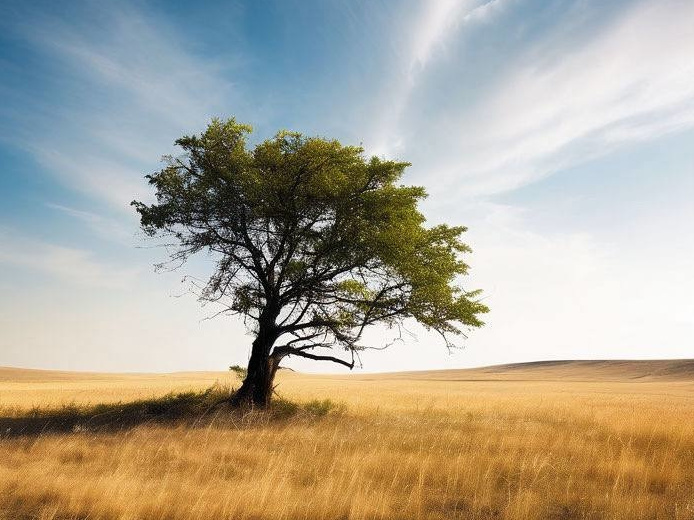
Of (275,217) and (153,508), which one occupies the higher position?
(275,217)

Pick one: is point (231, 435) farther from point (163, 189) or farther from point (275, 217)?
point (163, 189)

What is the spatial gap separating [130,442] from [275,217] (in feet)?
30.7

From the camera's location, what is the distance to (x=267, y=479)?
8.42m

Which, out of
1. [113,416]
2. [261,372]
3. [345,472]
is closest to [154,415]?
[113,416]

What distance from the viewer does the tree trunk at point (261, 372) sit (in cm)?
1949

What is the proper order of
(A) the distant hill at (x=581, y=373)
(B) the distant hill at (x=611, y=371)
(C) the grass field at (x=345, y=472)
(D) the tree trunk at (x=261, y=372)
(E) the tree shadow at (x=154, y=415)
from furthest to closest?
(B) the distant hill at (x=611, y=371)
(A) the distant hill at (x=581, y=373)
(D) the tree trunk at (x=261, y=372)
(E) the tree shadow at (x=154, y=415)
(C) the grass field at (x=345, y=472)

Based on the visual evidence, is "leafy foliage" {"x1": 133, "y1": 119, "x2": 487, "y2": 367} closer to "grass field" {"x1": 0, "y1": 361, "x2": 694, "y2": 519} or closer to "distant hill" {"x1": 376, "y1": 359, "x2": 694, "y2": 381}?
"grass field" {"x1": 0, "y1": 361, "x2": 694, "y2": 519}

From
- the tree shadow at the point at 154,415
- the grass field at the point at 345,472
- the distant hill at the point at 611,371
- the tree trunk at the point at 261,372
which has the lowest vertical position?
the grass field at the point at 345,472

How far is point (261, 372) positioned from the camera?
19547 mm

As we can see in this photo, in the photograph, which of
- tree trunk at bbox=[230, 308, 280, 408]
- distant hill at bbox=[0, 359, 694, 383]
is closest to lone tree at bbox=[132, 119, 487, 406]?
tree trunk at bbox=[230, 308, 280, 408]

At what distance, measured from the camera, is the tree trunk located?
64.0 ft

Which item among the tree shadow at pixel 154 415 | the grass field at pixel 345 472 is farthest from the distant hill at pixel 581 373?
the grass field at pixel 345 472

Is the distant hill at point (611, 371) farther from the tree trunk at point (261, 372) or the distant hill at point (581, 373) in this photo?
the tree trunk at point (261, 372)

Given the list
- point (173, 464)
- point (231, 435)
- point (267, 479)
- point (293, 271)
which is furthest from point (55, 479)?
point (293, 271)
